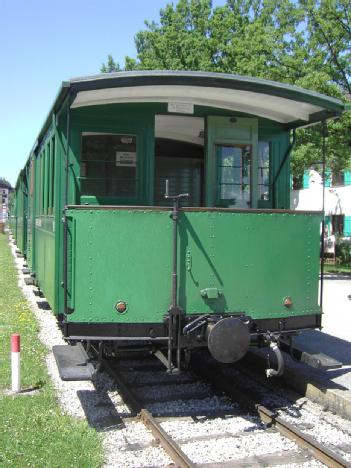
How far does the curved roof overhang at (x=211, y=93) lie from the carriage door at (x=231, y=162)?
0.69ft

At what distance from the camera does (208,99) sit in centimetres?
639

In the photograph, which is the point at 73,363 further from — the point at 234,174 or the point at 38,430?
the point at 234,174

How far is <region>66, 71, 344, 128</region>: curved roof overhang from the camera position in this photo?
550cm

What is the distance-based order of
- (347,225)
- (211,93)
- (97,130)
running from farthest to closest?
1. (347,225)
2. (97,130)
3. (211,93)

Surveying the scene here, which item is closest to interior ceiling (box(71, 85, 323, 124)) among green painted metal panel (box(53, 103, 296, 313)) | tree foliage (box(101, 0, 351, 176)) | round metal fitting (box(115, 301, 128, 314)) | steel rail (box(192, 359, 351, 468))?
green painted metal panel (box(53, 103, 296, 313))

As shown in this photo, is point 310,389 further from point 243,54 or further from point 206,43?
point 206,43

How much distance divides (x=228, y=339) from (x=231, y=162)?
96.0 inches

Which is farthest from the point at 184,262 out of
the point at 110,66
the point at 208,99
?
the point at 110,66

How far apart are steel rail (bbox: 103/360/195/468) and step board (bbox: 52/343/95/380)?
68 cm

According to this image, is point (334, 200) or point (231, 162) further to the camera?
point (334, 200)

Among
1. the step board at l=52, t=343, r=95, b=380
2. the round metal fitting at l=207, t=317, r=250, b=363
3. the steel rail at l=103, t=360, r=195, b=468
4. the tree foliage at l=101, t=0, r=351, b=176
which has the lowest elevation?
the steel rail at l=103, t=360, r=195, b=468

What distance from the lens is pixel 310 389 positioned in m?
6.20

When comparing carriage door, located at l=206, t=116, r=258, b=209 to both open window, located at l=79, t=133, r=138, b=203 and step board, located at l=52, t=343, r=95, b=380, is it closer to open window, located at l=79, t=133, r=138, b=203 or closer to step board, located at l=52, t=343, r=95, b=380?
open window, located at l=79, t=133, r=138, b=203

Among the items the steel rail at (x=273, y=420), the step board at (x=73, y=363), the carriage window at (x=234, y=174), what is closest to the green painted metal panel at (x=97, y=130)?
the carriage window at (x=234, y=174)
